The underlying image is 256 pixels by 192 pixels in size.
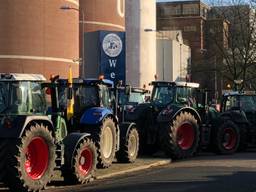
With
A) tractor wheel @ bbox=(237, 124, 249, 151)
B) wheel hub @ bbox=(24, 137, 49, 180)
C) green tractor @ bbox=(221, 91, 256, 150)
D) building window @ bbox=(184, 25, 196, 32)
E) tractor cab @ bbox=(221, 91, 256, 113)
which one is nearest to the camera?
wheel hub @ bbox=(24, 137, 49, 180)

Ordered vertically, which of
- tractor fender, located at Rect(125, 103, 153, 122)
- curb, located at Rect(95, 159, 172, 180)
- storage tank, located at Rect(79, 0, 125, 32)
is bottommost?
curb, located at Rect(95, 159, 172, 180)

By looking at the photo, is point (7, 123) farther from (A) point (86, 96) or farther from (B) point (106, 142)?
(B) point (106, 142)

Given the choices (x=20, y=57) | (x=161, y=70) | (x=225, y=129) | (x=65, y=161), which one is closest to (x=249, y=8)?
(x=20, y=57)

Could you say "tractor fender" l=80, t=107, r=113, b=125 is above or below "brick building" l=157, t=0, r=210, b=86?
below

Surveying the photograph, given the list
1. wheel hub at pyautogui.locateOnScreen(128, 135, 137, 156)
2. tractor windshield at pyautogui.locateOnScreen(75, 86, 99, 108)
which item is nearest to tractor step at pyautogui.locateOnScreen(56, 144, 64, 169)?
tractor windshield at pyautogui.locateOnScreen(75, 86, 99, 108)

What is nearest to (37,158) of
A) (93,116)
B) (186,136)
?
(93,116)

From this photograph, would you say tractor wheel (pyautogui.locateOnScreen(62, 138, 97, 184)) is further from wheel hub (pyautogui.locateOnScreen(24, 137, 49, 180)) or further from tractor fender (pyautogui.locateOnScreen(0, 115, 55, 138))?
tractor fender (pyautogui.locateOnScreen(0, 115, 55, 138))

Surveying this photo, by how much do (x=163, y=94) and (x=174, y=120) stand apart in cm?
155

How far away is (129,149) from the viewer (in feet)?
60.2

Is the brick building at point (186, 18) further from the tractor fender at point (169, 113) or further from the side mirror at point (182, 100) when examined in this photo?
the tractor fender at point (169, 113)

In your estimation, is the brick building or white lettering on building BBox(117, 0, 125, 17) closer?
white lettering on building BBox(117, 0, 125, 17)

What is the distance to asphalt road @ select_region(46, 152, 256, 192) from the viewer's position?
12711mm

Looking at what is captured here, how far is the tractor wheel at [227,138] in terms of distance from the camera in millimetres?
22047

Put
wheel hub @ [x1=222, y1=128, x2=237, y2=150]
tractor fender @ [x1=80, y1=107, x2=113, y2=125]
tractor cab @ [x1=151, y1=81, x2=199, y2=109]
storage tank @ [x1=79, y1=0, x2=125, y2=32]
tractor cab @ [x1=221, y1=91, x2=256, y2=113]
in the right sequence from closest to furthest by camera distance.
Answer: tractor fender @ [x1=80, y1=107, x2=113, y2=125] < tractor cab @ [x1=151, y1=81, x2=199, y2=109] < wheel hub @ [x1=222, y1=128, x2=237, y2=150] < tractor cab @ [x1=221, y1=91, x2=256, y2=113] < storage tank @ [x1=79, y1=0, x2=125, y2=32]
